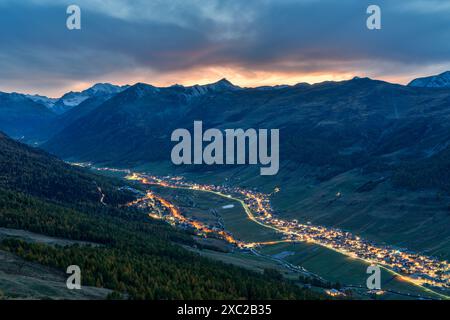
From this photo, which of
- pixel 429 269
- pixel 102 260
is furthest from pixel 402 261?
pixel 102 260

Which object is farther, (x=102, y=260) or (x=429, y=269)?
(x=429, y=269)

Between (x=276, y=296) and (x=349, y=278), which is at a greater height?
(x=276, y=296)

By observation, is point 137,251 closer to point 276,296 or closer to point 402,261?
point 276,296
